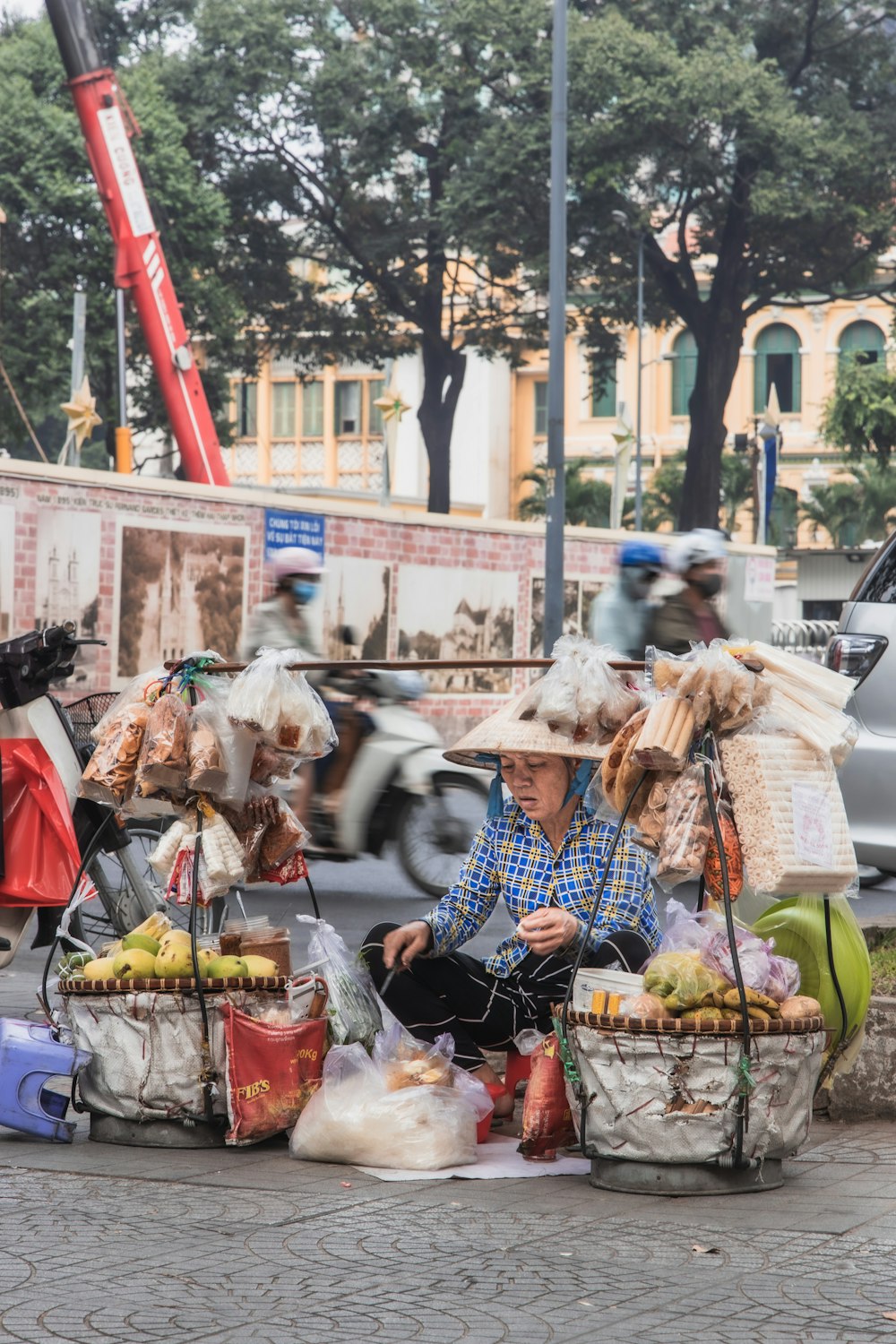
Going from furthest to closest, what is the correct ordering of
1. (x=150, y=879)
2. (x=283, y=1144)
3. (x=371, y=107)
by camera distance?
(x=371, y=107), (x=150, y=879), (x=283, y=1144)

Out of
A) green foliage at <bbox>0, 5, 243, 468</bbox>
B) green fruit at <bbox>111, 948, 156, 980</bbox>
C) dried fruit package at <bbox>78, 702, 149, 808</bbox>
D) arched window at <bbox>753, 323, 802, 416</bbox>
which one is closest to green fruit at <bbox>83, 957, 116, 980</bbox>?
green fruit at <bbox>111, 948, 156, 980</bbox>

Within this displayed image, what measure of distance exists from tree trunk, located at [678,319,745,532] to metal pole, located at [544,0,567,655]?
16314 mm

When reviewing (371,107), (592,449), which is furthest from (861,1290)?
(592,449)

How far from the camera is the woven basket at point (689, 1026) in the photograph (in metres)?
4.33

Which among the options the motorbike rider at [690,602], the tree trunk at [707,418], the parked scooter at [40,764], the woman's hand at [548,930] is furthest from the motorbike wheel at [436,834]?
the tree trunk at [707,418]

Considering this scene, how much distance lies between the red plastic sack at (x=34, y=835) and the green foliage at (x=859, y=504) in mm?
46405

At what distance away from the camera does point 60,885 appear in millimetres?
5688

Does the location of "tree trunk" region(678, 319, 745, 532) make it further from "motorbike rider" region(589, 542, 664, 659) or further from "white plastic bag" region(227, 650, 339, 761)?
"white plastic bag" region(227, 650, 339, 761)

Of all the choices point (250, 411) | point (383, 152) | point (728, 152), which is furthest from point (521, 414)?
point (728, 152)

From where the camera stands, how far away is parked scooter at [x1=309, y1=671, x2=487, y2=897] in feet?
34.0

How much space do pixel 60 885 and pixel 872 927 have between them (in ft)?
9.02

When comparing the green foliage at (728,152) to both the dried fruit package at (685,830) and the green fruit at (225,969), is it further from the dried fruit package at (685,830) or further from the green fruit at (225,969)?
the dried fruit package at (685,830)

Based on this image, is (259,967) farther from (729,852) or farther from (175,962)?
(729,852)

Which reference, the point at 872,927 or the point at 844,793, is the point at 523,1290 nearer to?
the point at 872,927
